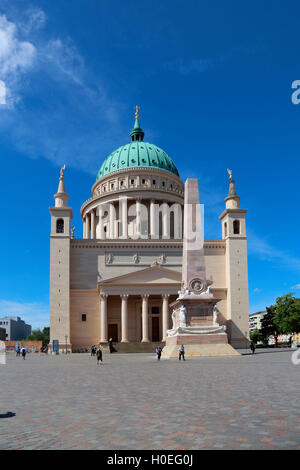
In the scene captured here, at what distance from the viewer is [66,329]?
240 ft

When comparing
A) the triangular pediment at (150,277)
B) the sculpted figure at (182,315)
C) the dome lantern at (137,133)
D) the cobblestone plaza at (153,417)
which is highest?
the dome lantern at (137,133)

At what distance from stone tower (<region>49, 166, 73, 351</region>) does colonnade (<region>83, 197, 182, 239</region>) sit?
15849mm

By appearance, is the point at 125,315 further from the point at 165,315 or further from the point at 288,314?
the point at 288,314

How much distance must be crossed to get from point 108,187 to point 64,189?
19.1 meters

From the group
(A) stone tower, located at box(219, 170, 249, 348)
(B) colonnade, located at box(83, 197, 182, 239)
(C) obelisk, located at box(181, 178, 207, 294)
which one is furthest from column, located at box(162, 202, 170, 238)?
(C) obelisk, located at box(181, 178, 207, 294)

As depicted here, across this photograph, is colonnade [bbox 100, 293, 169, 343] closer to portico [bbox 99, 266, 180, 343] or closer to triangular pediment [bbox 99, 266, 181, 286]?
portico [bbox 99, 266, 180, 343]

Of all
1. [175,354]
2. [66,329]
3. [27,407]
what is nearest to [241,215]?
[66,329]

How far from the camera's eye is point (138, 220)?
93250 mm

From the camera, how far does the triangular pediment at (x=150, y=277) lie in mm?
73625

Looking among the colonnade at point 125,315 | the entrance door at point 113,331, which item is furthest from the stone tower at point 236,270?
the entrance door at point 113,331

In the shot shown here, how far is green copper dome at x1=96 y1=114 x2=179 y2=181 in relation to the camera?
3900 inches

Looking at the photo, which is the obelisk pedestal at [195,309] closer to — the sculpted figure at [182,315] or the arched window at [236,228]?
the sculpted figure at [182,315]

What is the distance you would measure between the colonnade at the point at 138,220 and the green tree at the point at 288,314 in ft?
82.4
